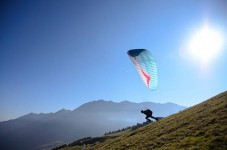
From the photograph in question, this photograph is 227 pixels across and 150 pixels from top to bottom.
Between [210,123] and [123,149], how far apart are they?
12.5 meters

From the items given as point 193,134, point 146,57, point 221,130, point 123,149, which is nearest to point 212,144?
point 221,130

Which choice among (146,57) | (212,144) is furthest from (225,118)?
(146,57)

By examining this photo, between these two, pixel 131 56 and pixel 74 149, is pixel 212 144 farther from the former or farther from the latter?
pixel 74 149

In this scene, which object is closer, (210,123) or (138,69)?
(210,123)

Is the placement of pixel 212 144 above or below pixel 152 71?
below

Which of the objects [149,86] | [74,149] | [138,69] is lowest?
[74,149]

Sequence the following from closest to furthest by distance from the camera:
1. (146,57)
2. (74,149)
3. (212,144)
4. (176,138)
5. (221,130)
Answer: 1. (212,144)
2. (221,130)
3. (176,138)
4. (146,57)
5. (74,149)

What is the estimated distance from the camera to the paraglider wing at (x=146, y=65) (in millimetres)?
33750

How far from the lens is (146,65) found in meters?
34.5

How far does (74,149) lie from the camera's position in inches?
2847

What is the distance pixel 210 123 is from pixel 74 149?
2176 inches

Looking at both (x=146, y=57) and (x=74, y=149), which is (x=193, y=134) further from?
(x=74, y=149)

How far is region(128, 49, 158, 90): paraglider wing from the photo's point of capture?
33.8 metres

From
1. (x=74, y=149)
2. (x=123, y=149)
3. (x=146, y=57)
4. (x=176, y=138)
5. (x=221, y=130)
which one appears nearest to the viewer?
(x=221, y=130)
